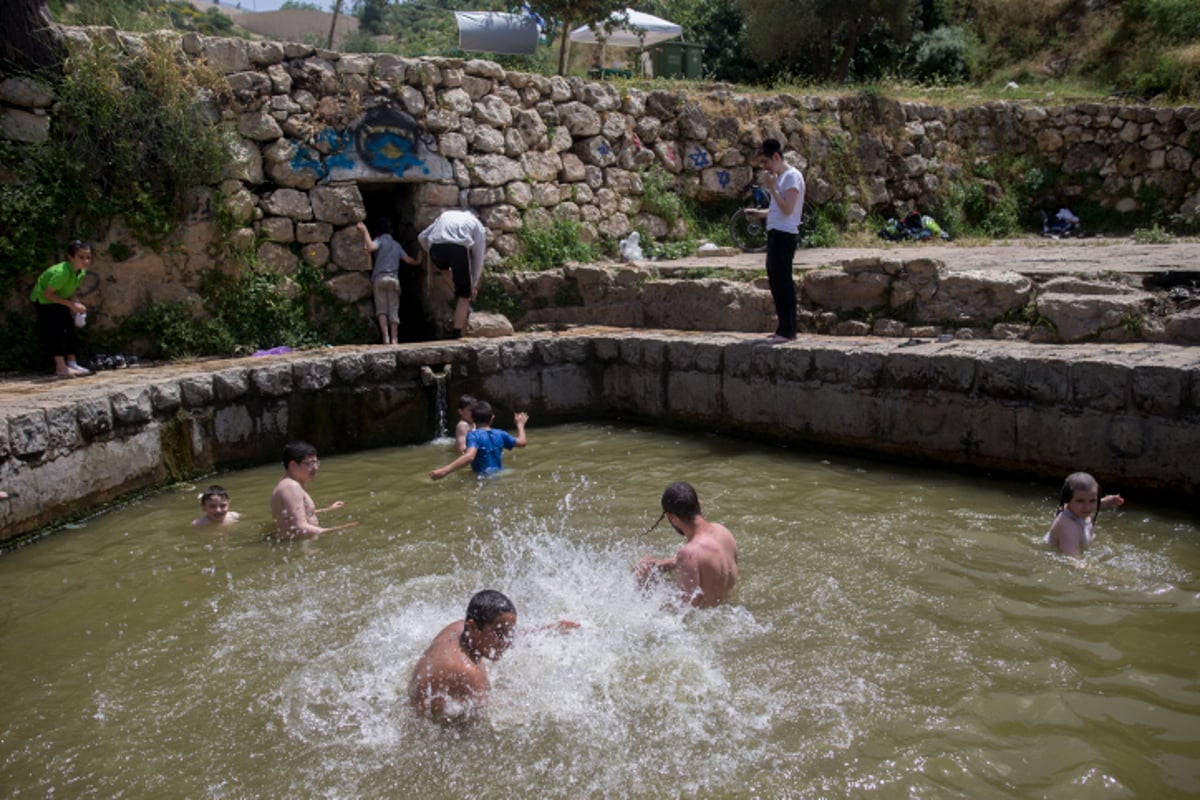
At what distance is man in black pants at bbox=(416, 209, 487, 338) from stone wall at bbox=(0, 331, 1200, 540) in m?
1.03

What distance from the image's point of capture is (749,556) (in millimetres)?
5633

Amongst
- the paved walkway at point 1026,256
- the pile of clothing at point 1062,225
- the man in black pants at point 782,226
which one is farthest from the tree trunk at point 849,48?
the man in black pants at point 782,226

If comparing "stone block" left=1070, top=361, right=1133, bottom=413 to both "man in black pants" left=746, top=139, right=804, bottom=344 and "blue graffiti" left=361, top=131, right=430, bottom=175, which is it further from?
"blue graffiti" left=361, top=131, right=430, bottom=175

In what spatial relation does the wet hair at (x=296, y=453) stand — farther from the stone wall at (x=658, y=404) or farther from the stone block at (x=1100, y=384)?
the stone block at (x=1100, y=384)

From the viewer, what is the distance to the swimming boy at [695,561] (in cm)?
471

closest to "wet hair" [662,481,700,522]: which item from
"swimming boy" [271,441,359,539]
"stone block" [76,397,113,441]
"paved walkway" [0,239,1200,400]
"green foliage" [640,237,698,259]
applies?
"swimming boy" [271,441,359,539]

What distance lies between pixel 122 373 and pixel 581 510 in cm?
479

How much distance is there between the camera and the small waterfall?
9.11 metres

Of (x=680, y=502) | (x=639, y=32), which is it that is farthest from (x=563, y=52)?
(x=680, y=502)

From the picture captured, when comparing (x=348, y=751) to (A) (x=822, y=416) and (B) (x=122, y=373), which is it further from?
(B) (x=122, y=373)

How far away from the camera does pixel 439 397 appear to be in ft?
30.2

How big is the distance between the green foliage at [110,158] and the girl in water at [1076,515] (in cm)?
875

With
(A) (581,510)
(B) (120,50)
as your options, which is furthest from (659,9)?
(A) (581,510)

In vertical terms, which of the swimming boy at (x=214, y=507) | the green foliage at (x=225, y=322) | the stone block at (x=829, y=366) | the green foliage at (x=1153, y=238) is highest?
the green foliage at (x=1153, y=238)
